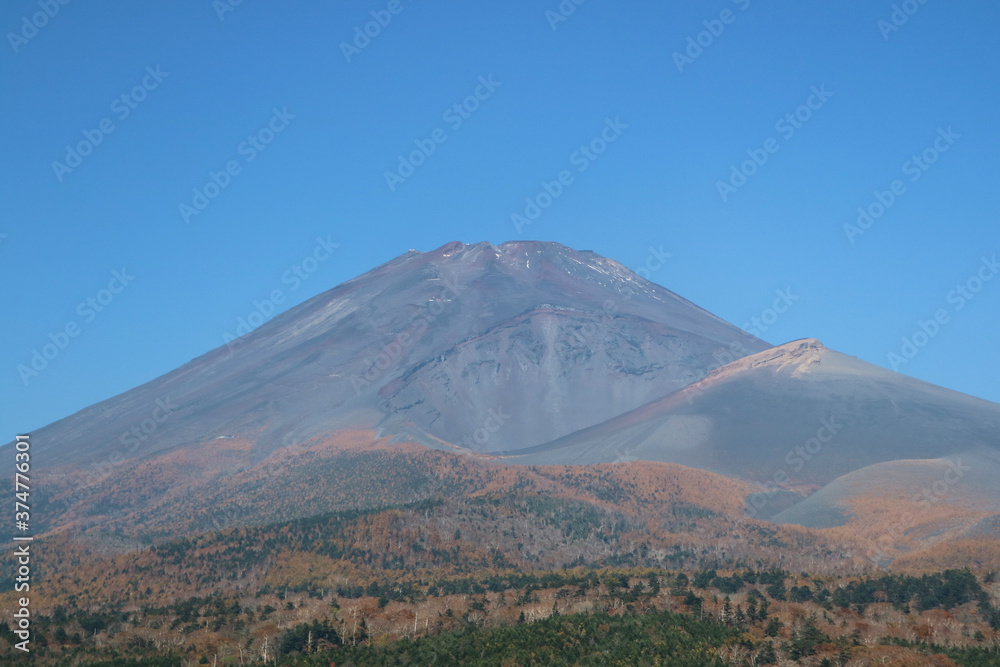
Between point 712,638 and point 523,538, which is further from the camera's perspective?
point 523,538

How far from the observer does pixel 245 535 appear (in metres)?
108

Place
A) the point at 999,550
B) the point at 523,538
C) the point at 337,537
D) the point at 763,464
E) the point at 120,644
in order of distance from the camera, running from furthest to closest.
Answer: the point at 763,464, the point at 523,538, the point at 337,537, the point at 999,550, the point at 120,644

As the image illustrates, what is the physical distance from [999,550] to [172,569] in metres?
83.8

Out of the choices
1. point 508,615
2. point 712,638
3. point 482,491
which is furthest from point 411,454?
point 712,638

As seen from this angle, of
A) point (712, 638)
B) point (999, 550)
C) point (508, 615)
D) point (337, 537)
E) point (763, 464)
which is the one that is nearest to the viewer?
point (712, 638)

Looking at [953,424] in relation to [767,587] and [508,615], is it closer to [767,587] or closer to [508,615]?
[767,587]

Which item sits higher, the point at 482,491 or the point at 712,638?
the point at 482,491

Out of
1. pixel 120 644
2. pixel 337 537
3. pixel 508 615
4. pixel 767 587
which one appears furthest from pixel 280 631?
pixel 337 537

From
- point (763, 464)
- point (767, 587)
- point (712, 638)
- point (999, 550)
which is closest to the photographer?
point (712, 638)

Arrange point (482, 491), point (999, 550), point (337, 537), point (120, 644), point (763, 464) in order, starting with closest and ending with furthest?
1. point (120, 644)
2. point (999, 550)
3. point (337, 537)
4. point (482, 491)
5. point (763, 464)

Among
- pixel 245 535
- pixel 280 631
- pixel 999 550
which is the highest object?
pixel 245 535

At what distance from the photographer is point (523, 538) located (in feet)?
377

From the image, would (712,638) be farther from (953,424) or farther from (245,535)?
(953,424)

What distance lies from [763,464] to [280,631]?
132 m
